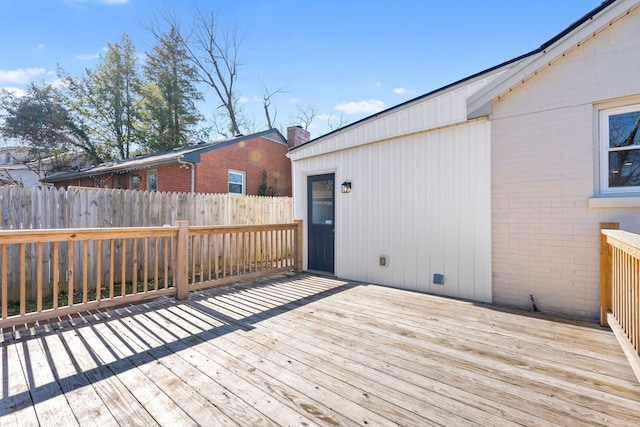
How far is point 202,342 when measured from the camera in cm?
272

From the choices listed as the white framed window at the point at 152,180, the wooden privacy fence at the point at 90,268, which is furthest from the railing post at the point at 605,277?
the white framed window at the point at 152,180

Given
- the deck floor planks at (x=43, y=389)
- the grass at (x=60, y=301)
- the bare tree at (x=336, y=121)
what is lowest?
the grass at (x=60, y=301)

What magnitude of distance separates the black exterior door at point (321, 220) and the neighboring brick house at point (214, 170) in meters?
5.56

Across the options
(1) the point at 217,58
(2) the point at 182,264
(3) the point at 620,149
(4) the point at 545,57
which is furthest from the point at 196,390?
(1) the point at 217,58

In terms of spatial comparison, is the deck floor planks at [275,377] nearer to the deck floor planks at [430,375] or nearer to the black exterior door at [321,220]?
the deck floor planks at [430,375]

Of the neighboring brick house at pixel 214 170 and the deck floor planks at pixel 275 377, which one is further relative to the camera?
the neighboring brick house at pixel 214 170

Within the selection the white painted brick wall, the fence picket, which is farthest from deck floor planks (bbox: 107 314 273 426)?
the white painted brick wall

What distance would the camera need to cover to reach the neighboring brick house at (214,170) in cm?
1016

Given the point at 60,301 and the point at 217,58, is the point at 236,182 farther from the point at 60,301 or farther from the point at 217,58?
the point at 217,58

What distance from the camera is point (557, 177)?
3.48 m

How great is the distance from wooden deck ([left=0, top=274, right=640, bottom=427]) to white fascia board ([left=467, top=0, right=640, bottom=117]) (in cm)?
276

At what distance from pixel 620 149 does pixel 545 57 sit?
1.35m

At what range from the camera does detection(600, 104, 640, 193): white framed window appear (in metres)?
3.19

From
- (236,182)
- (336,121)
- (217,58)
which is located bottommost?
(236,182)
